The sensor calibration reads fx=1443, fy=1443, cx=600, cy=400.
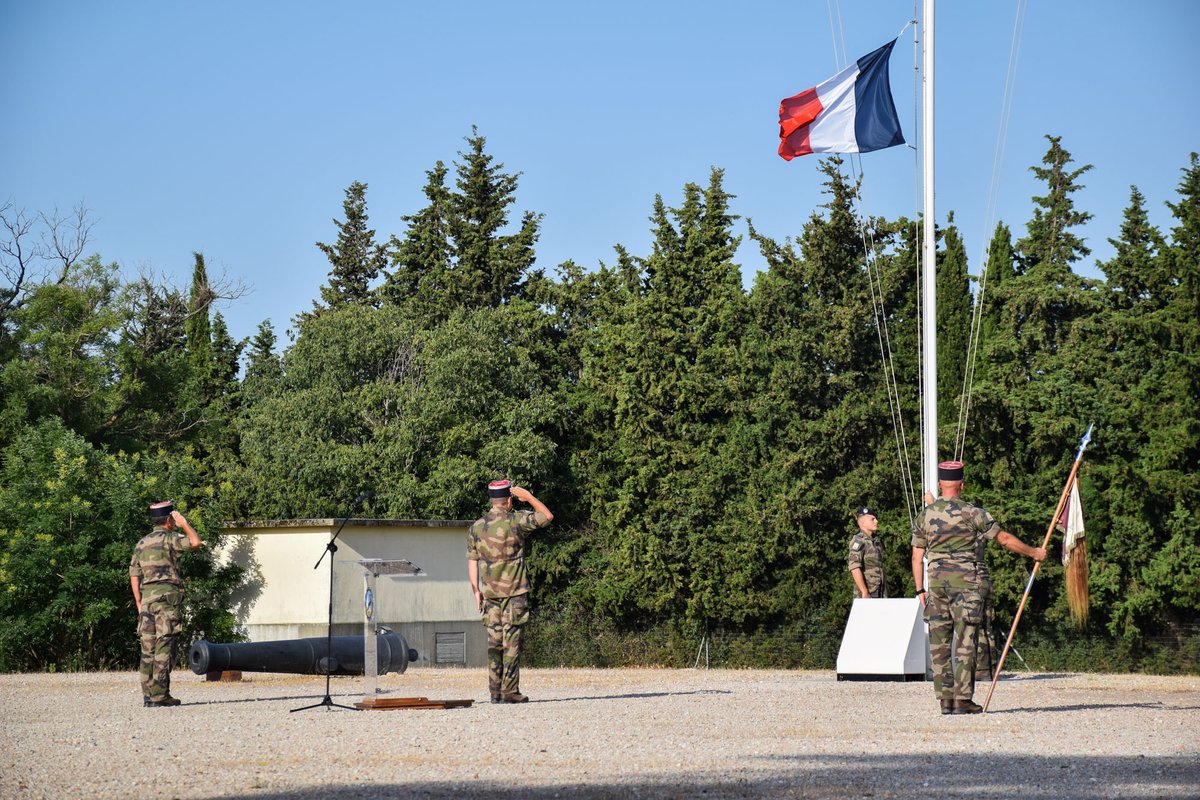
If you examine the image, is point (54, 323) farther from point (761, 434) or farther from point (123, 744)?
point (123, 744)

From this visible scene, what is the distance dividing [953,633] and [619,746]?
3679mm

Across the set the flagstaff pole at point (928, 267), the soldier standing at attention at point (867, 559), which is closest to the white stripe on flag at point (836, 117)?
the flagstaff pole at point (928, 267)

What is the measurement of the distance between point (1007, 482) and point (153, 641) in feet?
58.8

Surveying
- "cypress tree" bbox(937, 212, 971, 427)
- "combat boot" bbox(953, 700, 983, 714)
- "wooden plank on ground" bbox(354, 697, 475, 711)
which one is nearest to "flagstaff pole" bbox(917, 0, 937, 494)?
"combat boot" bbox(953, 700, 983, 714)

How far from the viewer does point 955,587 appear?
40.4 ft

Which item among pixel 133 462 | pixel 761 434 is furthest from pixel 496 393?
pixel 133 462

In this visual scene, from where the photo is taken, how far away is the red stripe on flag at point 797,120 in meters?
20.4

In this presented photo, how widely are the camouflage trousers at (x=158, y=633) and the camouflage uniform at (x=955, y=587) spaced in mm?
7421

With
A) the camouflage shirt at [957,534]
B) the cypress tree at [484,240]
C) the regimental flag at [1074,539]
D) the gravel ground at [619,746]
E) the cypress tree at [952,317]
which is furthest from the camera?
the cypress tree at [484,240]

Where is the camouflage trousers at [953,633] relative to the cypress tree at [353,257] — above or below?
below

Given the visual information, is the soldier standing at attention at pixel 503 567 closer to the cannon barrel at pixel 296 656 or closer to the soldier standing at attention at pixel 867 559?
the cannon barrel at pixel 296 656

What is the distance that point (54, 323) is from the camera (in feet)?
101

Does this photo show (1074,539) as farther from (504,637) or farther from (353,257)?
(353,257)

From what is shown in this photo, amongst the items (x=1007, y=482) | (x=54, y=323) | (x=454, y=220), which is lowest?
(x=1007, y=482)
